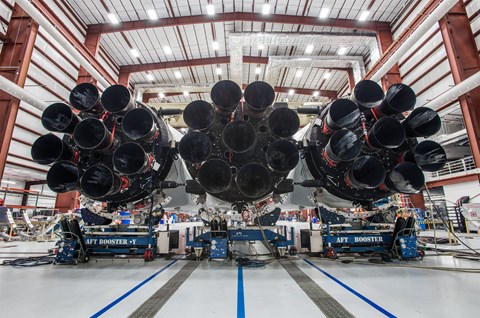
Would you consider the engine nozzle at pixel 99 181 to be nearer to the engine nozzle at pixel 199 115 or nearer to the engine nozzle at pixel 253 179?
the engine nozzle at pixel 199 115

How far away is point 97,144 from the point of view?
2623 mm

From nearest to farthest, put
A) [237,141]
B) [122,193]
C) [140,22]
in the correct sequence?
[237,141], [122,193], [140,22]

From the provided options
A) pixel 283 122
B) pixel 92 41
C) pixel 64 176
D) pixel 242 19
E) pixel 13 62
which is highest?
pixel 242 19

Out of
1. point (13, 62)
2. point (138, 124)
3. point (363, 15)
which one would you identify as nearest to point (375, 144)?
point (138, 124)

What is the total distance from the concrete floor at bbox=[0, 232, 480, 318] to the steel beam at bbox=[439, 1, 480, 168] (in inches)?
247

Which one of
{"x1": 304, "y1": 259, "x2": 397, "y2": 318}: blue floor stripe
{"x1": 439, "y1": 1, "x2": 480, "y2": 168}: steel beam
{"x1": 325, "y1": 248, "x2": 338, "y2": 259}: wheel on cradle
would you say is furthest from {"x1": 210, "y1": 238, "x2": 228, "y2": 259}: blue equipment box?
{"x1": 439, "y1": 1, "x2": 480, "y2": 168}: steel beam

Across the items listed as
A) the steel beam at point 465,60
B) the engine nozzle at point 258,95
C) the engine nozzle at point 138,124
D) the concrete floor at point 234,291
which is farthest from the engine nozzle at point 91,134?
the steel beam at point 465,60

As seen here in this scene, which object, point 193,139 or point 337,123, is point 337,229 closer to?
point 337,123

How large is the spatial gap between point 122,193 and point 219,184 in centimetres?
145

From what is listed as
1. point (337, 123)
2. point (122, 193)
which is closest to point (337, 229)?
point (337, 123)

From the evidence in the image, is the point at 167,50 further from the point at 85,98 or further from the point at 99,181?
the point at 99,181

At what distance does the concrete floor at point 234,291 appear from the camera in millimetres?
1871

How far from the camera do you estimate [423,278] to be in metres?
2.73

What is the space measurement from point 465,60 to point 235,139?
9975 mm
